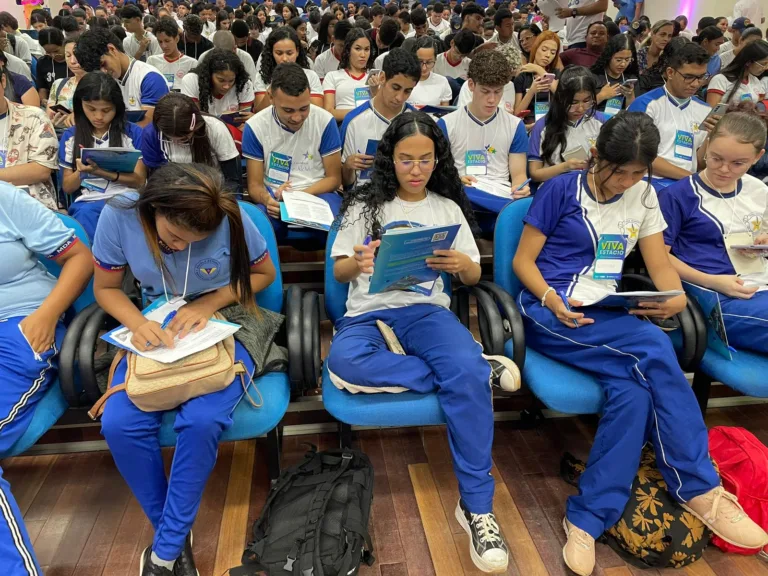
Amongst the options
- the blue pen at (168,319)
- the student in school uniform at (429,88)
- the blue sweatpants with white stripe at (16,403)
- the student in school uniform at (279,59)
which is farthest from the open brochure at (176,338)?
the student in school uniform at (429,88)

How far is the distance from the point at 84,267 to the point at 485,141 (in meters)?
2.01

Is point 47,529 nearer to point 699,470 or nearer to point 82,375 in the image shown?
point 82,375

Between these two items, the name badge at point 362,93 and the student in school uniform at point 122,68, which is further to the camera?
the name badge at point 362,93

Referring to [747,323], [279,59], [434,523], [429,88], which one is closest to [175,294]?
[434,523]

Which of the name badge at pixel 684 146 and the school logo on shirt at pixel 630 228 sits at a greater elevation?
the name badge at pixel 684 146

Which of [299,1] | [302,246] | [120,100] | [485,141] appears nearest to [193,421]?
[302,246]

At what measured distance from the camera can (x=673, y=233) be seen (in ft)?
6.83

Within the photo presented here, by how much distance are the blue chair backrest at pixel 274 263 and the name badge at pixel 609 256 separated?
3.82 ft

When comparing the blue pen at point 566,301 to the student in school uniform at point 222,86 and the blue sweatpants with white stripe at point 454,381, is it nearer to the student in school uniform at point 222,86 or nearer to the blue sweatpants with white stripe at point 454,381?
the blue sweatpants with white stripe at point 454,381

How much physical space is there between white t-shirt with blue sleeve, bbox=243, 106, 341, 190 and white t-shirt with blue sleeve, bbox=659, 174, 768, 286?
1621mm

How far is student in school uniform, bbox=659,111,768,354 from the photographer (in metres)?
1.94

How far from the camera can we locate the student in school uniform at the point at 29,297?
149 centimetres

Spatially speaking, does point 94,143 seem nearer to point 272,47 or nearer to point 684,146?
point 272,47

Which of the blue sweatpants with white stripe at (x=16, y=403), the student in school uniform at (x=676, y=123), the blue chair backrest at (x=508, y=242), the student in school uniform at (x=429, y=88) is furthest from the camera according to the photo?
the student in school uniform at (x=429, y=88)
